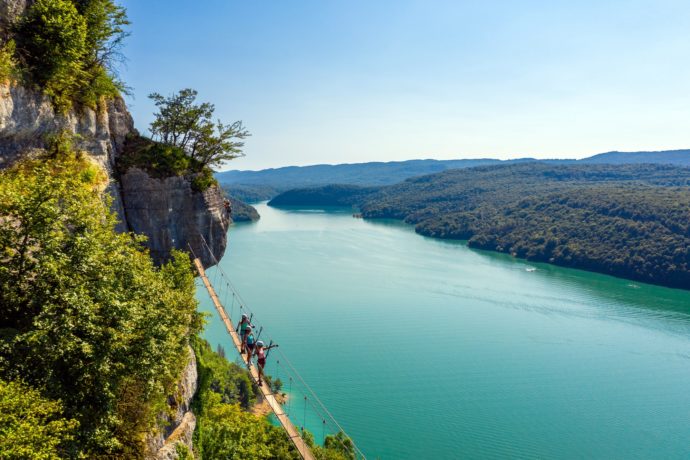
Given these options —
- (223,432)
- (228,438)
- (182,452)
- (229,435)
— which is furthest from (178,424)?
(229,435)

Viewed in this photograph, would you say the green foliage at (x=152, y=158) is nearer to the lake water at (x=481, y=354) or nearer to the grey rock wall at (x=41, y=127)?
the grey rock wall at (x=41, y=127)

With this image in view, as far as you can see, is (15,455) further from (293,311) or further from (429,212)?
(429,212)

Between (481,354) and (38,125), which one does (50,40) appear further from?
(481,354)

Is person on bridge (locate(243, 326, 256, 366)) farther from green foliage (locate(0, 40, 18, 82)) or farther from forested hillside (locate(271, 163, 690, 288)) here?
forested hillside (locate(271, 163, 690, 288))

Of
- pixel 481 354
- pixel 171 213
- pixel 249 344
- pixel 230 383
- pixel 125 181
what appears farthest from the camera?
pixel 481 354

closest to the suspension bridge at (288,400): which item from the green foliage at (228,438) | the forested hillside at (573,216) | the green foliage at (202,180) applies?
the green foliage at (228,438)

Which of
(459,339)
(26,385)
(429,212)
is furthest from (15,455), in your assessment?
(429,212)
